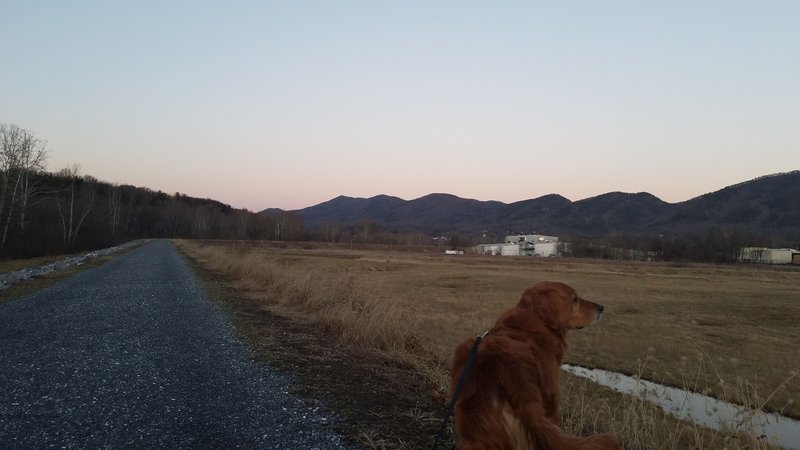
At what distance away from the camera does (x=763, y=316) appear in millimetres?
26594

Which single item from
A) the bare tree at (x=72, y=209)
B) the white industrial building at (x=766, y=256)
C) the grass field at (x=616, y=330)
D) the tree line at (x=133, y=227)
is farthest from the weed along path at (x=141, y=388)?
the white industrial building at (x=766, y=256)

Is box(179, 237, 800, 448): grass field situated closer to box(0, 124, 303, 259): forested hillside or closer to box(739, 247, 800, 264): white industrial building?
box(0, 124, 303, 259): forested hillside

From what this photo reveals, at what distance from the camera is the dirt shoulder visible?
4.35 m

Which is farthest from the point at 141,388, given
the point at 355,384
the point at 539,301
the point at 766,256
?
the point at 766,256

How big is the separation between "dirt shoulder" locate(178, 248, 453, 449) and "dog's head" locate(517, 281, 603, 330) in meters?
1.55

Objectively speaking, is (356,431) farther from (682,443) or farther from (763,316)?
(763,316)

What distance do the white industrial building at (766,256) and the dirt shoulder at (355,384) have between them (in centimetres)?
11199

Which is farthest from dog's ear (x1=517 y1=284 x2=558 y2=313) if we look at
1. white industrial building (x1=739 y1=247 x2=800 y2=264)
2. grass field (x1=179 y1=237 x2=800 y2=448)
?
white industrial building (x1=739 y1=247 x2=800 y2=264)

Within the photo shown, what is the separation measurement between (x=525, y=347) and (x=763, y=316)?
3175cm

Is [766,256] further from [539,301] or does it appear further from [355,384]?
[539,301]

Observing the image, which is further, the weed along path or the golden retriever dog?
the weed along path

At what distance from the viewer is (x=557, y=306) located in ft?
13.2

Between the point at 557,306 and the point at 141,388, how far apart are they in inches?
197

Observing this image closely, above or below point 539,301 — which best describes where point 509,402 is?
below
